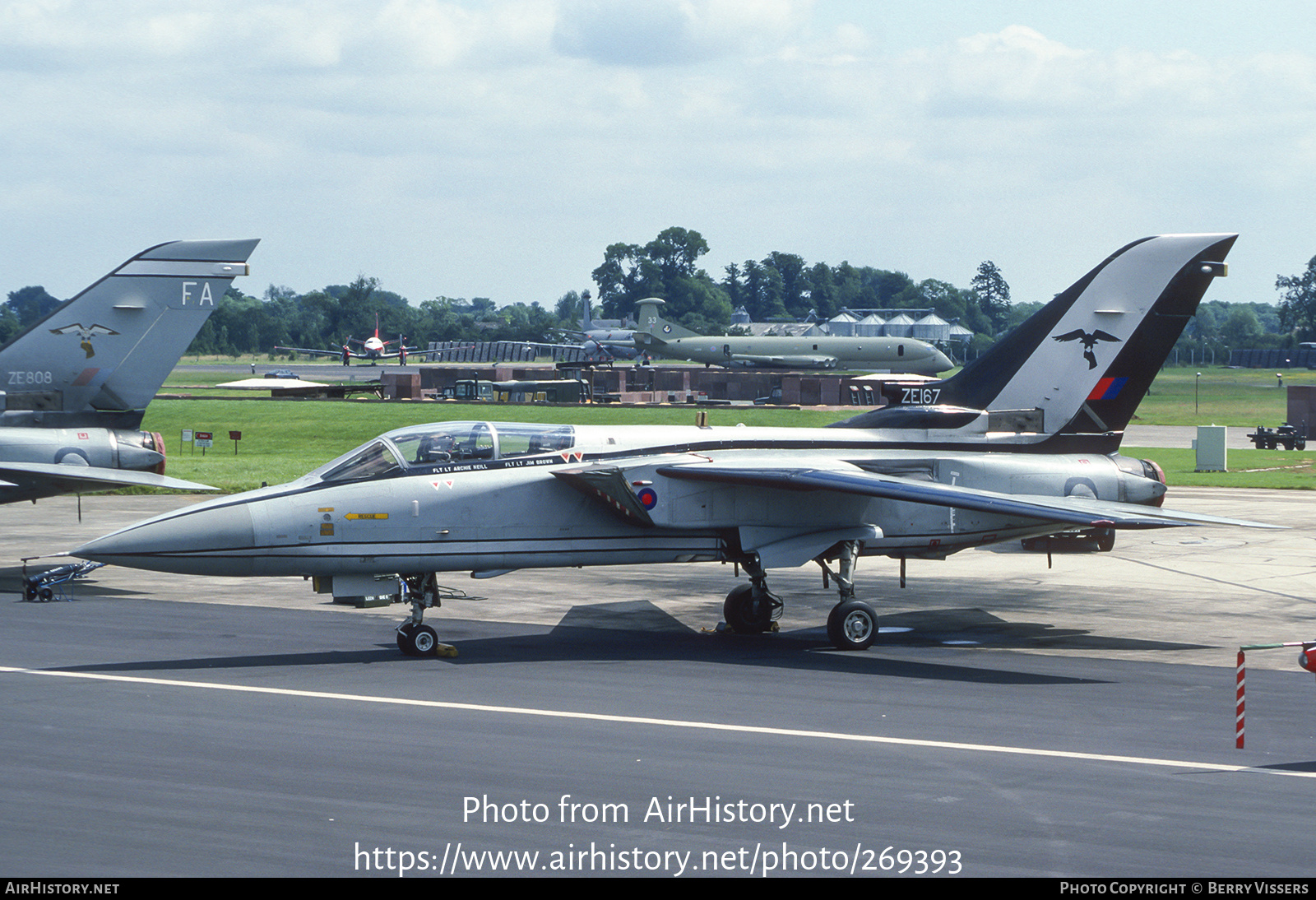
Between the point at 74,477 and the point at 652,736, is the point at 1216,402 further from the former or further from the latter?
the point at 652,736

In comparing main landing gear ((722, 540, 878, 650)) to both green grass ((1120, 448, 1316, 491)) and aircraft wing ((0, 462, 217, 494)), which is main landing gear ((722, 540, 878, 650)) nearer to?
aircraft wing ((0, 462, 217, 494))

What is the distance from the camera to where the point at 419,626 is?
1659 centimetres

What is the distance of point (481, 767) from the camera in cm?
1134

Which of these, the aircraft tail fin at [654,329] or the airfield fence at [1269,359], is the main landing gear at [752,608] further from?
the airfield fence at [1269,359]

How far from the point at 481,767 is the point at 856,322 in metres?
177

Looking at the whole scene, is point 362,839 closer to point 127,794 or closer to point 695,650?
point 127,794

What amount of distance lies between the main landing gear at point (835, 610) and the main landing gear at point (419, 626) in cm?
412

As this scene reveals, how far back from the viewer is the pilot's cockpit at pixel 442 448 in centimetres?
1656

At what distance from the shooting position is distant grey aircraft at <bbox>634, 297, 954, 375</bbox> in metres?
104

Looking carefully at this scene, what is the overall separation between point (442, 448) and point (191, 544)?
3201mm

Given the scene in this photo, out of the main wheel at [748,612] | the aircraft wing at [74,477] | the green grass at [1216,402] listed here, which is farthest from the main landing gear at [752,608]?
the green grass at [1216,402]

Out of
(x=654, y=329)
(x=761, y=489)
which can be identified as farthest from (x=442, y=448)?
(x=654, y=329)

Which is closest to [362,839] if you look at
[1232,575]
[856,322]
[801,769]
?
[801,769]

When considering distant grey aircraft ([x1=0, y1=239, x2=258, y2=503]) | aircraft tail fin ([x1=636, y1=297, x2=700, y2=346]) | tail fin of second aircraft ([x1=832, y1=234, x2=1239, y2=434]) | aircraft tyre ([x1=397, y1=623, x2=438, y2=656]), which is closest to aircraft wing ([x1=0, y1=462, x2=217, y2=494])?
distant grey aircraft ([x1=0, y1=239, x2=258, y2=503])
